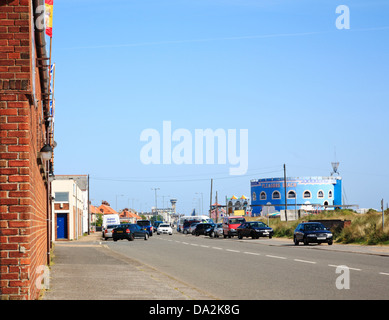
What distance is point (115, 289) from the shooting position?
1377 cm

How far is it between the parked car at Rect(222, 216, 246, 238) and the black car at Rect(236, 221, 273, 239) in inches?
144

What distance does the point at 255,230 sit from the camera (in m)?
54.1

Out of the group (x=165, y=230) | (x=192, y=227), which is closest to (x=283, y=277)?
(x=165, y=230)

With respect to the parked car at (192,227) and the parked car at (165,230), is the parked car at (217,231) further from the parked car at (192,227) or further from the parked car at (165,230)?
the parked car at (192,227)

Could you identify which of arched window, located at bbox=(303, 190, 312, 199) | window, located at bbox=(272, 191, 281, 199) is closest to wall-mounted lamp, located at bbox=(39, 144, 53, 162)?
window, located at bbox=(272, 191, 281, 199)

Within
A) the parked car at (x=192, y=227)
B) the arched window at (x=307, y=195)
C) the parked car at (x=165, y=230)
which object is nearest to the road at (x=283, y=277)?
the parked car at (x=165, y=230)

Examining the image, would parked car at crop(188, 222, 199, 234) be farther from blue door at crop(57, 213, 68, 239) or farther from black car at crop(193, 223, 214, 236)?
blue door at crop(57, 213, 68, 239)

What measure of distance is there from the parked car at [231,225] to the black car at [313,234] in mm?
19835

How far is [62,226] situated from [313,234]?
3195cm

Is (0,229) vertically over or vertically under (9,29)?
under

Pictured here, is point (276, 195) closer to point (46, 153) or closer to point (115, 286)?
point (115, 286)
